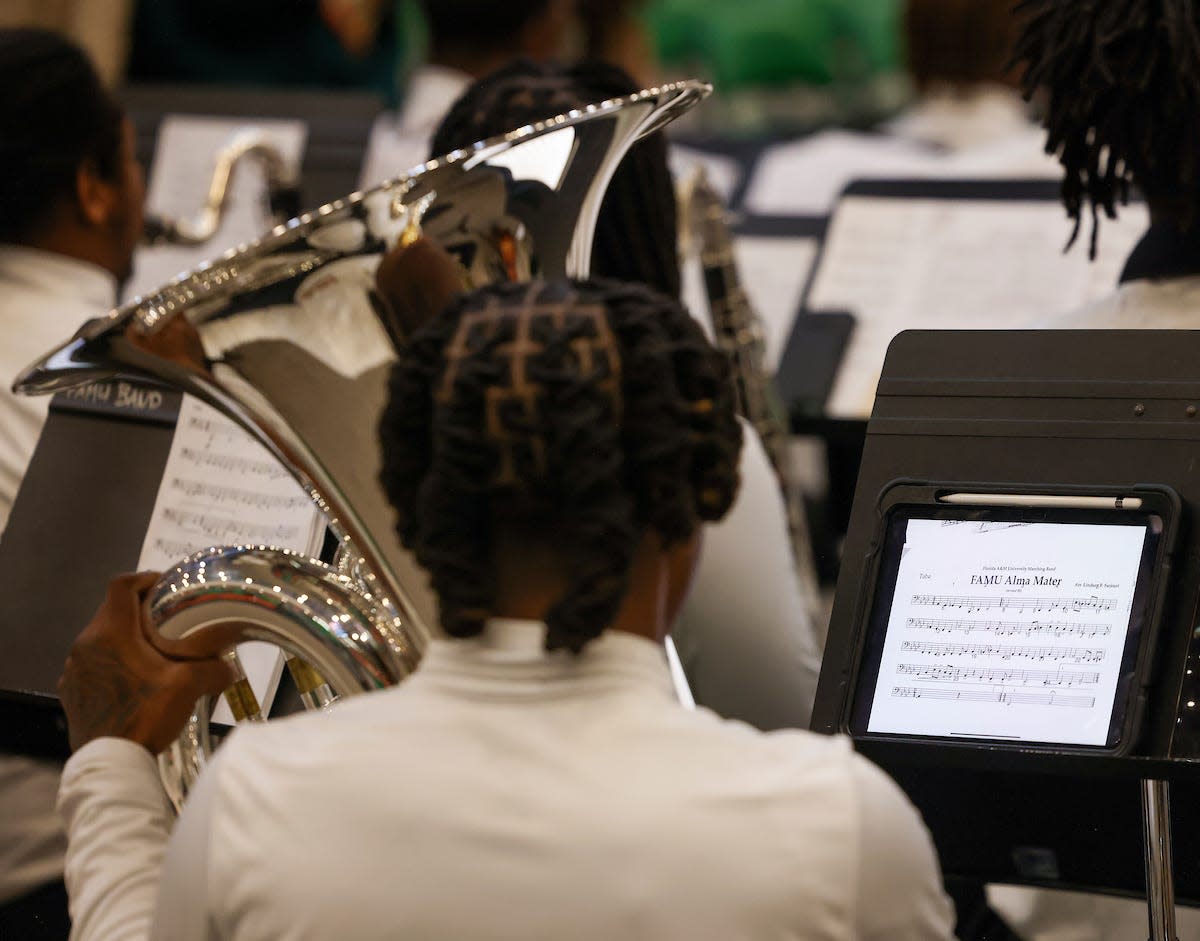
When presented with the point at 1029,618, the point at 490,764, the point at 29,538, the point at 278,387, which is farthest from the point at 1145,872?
the point at 29,538

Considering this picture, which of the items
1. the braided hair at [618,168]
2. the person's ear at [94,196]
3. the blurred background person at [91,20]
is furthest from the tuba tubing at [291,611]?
the blurred background person at [91,20]

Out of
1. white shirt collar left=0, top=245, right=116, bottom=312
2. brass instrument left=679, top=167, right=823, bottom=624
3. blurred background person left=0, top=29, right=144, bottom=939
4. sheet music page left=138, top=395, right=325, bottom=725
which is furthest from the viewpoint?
brass instrument left=679, top=167, right=823, bottom=624

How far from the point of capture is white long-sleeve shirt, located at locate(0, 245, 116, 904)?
1778 millimetres

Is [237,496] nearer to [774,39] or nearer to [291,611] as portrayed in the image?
[291,611]

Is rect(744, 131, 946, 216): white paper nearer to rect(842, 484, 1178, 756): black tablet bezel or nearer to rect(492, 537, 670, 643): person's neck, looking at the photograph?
rect(842, 484, 1178, 756): black tablet bezel

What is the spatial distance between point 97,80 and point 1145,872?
1500 mm

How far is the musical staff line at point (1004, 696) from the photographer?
3.91ft

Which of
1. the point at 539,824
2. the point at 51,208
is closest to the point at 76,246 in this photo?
the point at 51,208

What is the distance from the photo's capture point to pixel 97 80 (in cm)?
213

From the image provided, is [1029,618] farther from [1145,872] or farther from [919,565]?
[1145,872]

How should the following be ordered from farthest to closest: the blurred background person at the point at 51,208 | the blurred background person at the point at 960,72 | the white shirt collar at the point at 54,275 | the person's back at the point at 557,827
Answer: the blurred background person at the point at 960,72
the white shirt collar at the point at 54,275
the blurred background person at the point at 51,208
the person's back at the point at 557,827

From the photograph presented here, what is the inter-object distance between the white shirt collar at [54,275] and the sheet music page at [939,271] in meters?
1.35

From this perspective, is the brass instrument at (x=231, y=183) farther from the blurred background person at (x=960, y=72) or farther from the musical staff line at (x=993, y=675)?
the musical staff line at (x=993, y=675)

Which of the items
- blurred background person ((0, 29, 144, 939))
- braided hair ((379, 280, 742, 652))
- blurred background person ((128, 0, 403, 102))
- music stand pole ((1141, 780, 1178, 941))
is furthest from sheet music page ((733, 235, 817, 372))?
braided hair ((379, 280, 742, 652))
